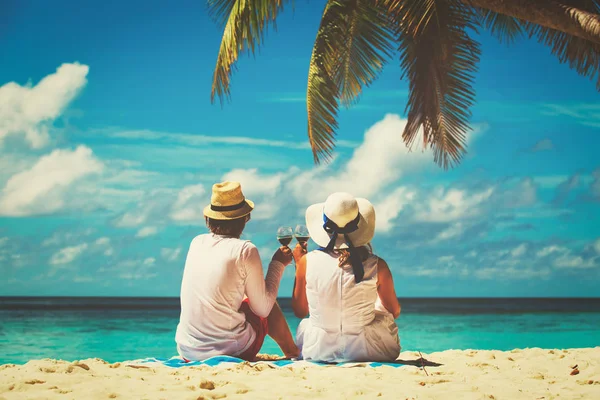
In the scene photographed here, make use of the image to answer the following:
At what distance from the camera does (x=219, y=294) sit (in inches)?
175

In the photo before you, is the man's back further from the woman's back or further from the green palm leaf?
the green palm leaf

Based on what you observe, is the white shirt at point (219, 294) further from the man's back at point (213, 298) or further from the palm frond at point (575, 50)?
the palm frond at point (575, 50)

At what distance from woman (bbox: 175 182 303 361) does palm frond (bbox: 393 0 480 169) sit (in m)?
3.03

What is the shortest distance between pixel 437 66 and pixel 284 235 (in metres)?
3.30

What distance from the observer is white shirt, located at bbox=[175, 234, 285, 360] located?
14.6 ft

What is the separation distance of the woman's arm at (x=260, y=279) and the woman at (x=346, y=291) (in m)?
0.19

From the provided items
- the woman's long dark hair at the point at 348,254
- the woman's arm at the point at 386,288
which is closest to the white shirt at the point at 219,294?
the woman's long dark hair at the point at 348,254

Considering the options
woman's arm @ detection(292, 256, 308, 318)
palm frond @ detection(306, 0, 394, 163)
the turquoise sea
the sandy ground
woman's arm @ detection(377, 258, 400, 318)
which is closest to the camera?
the sandy ground

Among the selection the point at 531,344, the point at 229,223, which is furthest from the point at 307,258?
the point at 531,344

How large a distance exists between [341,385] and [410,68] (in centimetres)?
461

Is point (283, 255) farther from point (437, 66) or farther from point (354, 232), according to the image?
point (437, 66)

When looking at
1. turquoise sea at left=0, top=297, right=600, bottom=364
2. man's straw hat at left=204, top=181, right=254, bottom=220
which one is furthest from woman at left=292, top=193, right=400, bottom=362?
turquoise sea at left=0, top=297, right=600, bottom=364

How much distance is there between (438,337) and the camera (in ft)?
57.2

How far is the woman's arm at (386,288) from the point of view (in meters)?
4.51
